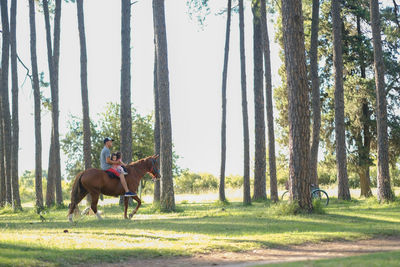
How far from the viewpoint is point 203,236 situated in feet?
39.6

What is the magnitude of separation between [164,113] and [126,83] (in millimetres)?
6878

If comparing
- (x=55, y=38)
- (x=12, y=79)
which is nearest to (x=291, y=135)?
(x=55, y=38)

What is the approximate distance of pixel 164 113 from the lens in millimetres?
20594

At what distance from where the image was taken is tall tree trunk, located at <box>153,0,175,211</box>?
66.4 feet

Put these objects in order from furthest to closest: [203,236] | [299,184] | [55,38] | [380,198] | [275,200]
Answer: [55,38], [275,200], [380,198], [299,184], [203,236]

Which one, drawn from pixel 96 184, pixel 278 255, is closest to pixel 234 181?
pixel 96 184

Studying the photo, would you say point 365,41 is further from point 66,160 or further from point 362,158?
point 66,160

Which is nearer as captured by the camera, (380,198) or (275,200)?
(380,198)

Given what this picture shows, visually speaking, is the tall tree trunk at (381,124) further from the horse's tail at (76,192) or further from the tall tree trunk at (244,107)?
the horse's tail at (76,192)

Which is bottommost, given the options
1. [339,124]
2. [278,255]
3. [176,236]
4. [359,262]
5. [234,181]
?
[278,255]

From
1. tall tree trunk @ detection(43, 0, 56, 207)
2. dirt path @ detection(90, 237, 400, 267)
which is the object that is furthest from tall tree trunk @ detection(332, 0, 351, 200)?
tall tree trunk @ detection(43, 0, 56, 207)

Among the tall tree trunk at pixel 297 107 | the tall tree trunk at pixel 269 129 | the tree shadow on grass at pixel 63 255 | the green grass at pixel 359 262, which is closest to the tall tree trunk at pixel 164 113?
the tall tree trunk at pixel 297 107

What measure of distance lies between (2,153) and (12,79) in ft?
17.7

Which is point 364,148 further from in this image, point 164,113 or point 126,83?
point 164,113
